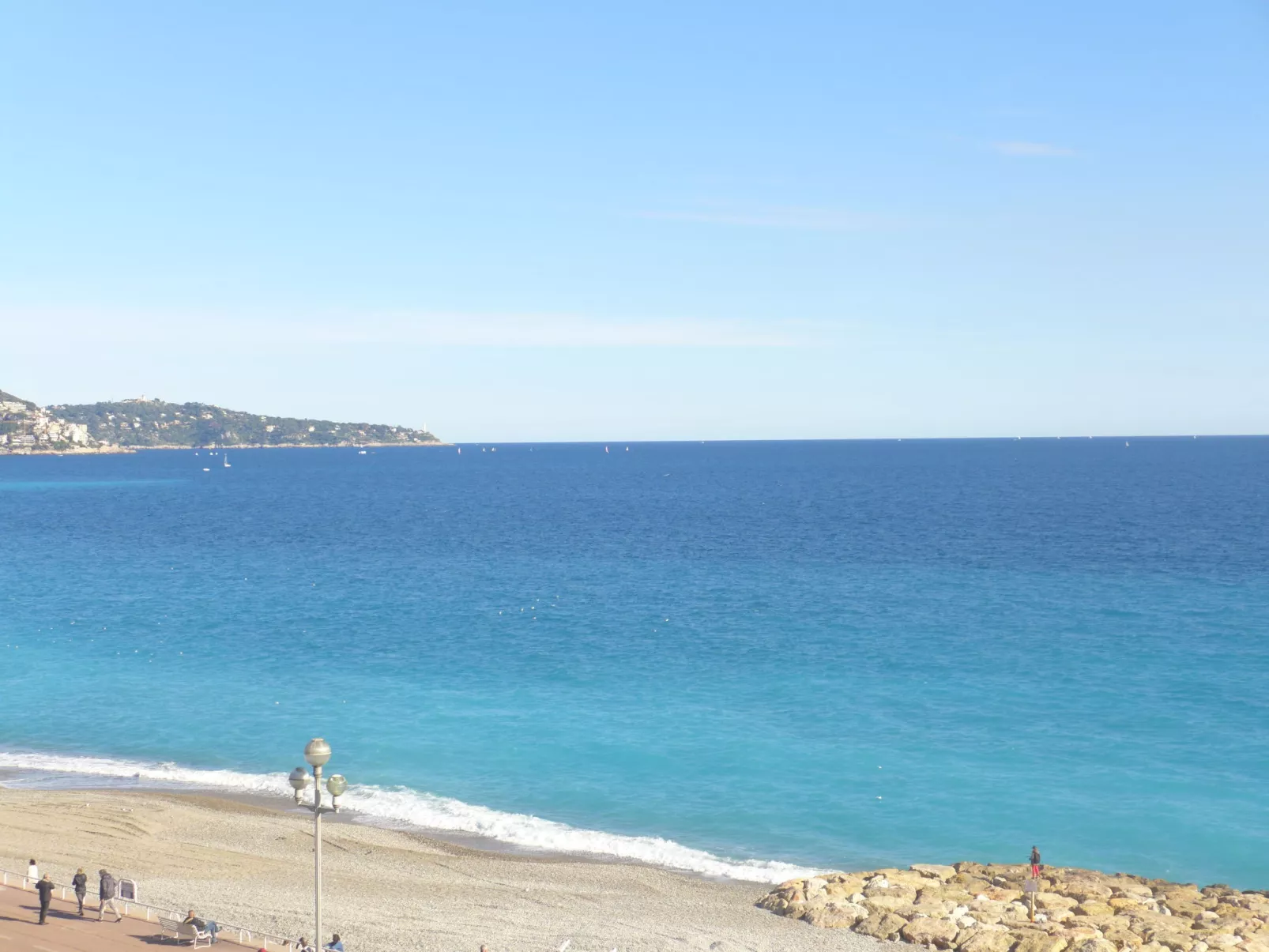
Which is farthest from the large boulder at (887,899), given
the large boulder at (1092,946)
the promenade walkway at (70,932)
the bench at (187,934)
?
the bench at (187,934)

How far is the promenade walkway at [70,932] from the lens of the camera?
71.7 ft

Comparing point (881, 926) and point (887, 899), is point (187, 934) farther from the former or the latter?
point (887, 899)

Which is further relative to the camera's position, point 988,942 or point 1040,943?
point 988,942

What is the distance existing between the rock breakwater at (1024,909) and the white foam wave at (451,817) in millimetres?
2846

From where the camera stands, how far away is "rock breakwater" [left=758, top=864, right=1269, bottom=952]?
24.1 m

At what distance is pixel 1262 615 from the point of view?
60.7m

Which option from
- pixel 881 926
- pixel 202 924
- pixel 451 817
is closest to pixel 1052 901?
pixel 881 926

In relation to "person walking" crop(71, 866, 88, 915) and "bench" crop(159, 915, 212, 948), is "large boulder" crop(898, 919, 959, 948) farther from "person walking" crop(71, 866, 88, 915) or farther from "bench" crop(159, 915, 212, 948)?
"person walking" crop(71, 866, 88, 915)

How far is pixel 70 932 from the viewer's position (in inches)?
896

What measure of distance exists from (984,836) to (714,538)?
7195cm

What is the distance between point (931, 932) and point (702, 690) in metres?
23.3

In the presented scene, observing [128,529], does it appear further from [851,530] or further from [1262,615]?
[1262,615]

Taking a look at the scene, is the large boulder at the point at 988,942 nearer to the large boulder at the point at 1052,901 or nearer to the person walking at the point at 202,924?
the large boulder at the point at 1052,901

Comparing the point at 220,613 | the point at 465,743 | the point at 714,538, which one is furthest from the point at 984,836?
the point at 714,538
